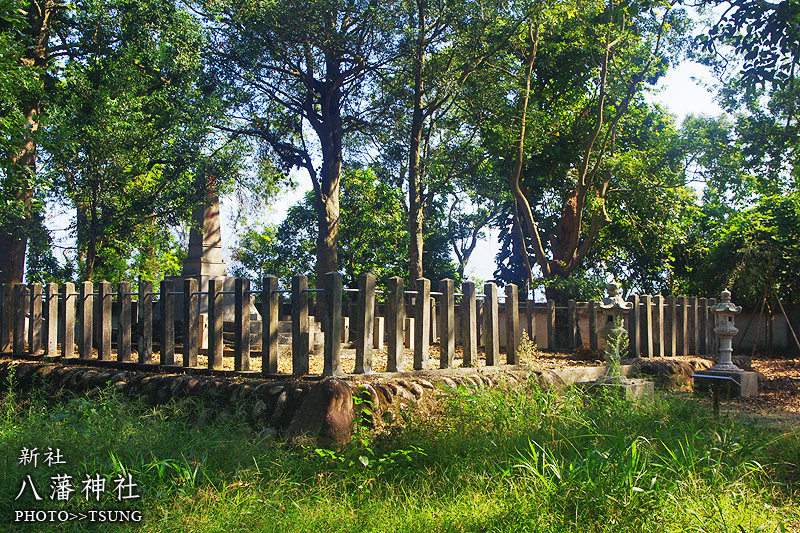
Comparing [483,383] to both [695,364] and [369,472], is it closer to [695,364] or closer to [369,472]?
[369,472]

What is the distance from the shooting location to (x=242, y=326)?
7.01 meters

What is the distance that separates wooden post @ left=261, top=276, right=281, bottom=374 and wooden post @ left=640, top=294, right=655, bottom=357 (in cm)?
653

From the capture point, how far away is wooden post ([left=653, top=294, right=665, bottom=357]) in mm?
10891

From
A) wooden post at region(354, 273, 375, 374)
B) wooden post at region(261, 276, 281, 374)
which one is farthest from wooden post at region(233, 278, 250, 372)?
wooden post at region(354, 273, 375, 374)

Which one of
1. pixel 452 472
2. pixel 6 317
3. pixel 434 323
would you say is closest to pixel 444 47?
pixel 434 323

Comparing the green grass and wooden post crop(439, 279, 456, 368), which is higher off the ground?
wooden post crop(439, 279, 456, 368)

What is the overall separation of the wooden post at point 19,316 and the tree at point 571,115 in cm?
968

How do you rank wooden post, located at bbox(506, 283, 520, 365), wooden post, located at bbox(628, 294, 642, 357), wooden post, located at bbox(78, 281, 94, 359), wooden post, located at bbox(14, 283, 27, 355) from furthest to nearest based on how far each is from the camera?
wooden post, located at bbox(628, 294, 642, 357) < wooden post, located at bbox(14, 283, 27, 355) < wooden post, located at bbox(78, 281, 94, 359) < wooden post, located at bbox(506, 283, 520, 365)

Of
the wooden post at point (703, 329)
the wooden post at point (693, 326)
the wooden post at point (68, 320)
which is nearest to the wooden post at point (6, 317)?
the wooden post at point (68, 320)

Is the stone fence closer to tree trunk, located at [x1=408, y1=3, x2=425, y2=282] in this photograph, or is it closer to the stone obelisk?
the stone obelisk

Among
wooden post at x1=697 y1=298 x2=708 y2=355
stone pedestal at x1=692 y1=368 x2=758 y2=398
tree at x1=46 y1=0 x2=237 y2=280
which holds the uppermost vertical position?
tree at x1=46 y1=0 x2=237 y2=280

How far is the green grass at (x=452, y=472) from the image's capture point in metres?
3.68

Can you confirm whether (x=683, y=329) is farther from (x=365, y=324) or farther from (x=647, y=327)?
(x=365, y=324)

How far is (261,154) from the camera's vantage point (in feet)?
54.7
